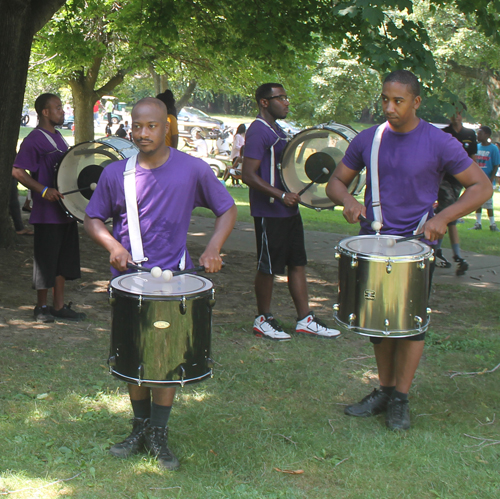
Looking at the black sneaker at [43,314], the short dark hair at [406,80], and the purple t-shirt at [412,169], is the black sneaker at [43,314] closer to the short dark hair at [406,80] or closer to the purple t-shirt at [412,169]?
the purple t-shirt at [412,169]

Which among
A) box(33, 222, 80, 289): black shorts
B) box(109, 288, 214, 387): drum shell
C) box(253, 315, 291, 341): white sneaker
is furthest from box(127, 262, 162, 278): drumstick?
box(33, 222, 80, 289): black shorts

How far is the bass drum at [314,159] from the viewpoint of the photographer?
5.71 m

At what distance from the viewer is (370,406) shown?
4.21 m

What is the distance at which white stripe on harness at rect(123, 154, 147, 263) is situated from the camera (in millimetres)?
3404

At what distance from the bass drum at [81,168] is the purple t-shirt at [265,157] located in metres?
1.01

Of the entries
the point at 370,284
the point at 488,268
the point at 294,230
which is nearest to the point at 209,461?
the point at 370,284

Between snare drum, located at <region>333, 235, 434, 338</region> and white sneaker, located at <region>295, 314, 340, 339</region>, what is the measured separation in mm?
1986

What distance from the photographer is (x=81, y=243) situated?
9.50 meters

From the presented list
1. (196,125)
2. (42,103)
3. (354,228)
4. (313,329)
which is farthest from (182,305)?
(196,125)

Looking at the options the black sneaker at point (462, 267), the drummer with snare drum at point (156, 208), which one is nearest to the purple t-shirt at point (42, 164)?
the drummer with snare drum at point (156, 208)

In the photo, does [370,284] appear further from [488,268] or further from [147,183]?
[488,268]

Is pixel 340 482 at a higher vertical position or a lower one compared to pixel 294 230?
lower

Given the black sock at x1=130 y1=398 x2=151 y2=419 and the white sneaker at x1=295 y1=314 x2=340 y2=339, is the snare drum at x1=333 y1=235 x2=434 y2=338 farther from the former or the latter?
the white sneaker at x1=295 y1=314 x2=340 y2=339

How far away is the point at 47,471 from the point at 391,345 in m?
2.12
